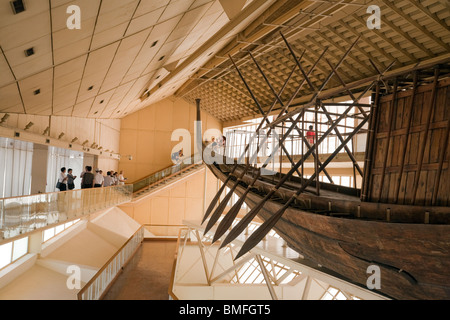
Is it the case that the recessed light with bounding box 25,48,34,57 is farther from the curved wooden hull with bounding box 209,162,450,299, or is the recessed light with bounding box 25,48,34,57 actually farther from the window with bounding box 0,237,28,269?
the window with bounding box 0,237,28,269

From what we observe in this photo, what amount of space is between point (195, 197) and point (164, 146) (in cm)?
456

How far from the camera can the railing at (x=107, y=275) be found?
8559 mm

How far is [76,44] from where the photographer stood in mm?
6094

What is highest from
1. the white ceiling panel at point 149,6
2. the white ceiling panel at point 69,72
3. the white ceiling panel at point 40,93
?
the white ceiling panel at point 149,6

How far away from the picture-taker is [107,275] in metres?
10.8

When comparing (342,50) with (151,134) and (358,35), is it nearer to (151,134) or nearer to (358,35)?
(358,35)

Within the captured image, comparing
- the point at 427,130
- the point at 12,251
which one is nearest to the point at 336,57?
the point at 427,130

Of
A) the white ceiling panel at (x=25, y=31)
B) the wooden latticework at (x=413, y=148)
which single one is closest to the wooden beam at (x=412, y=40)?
the wooden latticework at (x=413, y=148)

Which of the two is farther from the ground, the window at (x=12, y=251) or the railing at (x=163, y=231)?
the window at (x=12, y=251)

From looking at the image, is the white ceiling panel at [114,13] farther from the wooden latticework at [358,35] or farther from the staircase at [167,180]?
the staircase at [167,180]

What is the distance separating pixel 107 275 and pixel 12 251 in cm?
329

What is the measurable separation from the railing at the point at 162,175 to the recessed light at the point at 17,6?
1773 centimetres

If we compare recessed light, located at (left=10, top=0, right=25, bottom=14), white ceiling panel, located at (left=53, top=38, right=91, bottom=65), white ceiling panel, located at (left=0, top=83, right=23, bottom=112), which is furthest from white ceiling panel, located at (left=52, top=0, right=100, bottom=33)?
white ceiling panel, located at (left=0, top=83, right=23, bottom=112)

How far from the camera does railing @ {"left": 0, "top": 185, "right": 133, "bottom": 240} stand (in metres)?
7.05
